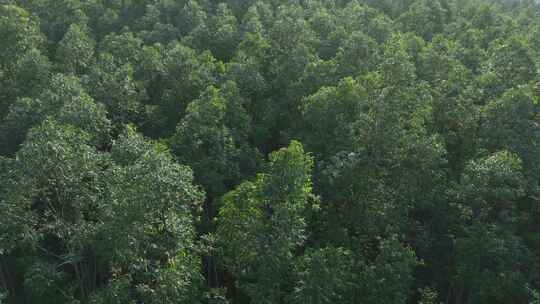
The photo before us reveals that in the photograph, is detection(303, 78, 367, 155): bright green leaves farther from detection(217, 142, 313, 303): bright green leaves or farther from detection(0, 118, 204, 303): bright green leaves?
detection(0, 118, 204, 303): bright green leaves

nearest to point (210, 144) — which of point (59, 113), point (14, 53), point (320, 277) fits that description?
point (59, 113)

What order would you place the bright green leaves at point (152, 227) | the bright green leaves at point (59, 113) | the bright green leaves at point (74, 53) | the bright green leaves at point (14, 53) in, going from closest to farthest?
1. the bright green leaves at point (152, 227)
2. the bright green leaves at point (59, 113)
3. the bright green leaves at point (14, 53)
4. the bright green leaves at point (74, 53)

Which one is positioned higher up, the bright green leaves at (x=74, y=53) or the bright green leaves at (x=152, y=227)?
the bright green leaves at (x=74, y=53)

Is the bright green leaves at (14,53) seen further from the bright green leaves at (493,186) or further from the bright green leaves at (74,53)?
the bright green leaves at (493,186)

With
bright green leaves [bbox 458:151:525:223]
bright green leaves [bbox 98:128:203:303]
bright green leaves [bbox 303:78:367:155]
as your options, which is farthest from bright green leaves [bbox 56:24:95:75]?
bright green leaves [bbox 458:151:525:223]

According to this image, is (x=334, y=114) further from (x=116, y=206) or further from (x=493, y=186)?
(x=116, y=206)

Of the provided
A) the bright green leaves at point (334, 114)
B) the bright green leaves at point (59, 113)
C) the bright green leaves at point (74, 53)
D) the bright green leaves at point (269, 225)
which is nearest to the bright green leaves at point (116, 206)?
the bright green leaves at point (269, 225)
